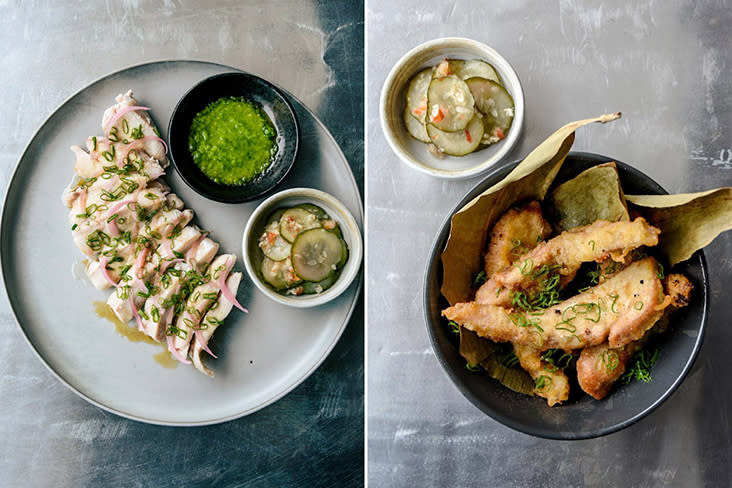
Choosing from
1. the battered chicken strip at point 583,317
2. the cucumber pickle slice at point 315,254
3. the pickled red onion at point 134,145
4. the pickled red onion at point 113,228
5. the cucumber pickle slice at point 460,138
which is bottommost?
the cucumber pickle slice at point 315,254

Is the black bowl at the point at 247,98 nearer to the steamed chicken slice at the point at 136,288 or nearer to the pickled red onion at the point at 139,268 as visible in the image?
the steamed chicken slice at the point at 136,288

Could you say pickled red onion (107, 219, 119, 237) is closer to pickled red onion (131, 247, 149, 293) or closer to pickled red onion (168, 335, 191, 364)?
pickled red onion (131, 247, 149, 293)

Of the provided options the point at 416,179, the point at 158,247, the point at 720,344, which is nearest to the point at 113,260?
the point at 158,247

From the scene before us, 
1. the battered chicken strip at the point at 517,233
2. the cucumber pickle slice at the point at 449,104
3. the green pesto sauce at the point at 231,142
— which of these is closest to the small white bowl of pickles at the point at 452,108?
the cucumber pickle slice at the point at 449,104

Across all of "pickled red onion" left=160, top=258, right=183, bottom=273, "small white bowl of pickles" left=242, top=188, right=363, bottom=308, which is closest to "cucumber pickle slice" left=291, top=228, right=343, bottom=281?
"small white bowl of pickles" left=242, top=188, right=363, bottom=308

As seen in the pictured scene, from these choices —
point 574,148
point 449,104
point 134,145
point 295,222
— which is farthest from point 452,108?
point 134,145

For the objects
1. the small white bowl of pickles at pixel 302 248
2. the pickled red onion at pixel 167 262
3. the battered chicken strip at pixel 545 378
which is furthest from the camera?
the pickled red onion at pixel 167 262
